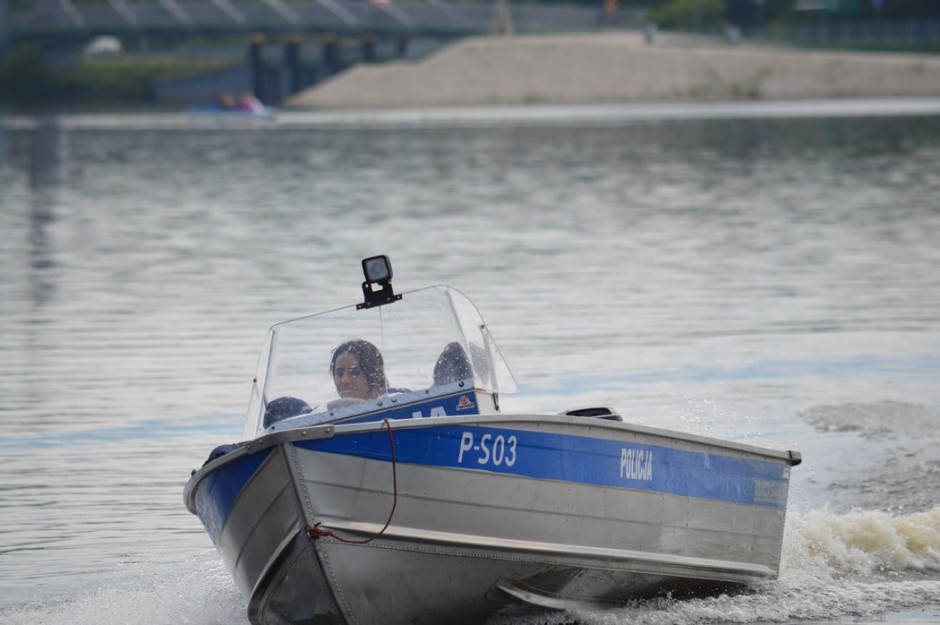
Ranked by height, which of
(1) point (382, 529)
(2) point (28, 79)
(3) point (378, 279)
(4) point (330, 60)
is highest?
(3) point (378, 279)

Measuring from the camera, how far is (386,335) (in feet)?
34.1

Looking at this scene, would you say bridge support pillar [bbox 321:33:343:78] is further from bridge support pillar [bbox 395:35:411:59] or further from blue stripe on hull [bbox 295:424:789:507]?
blue stripe on hull [bbox 295:424:789:507]

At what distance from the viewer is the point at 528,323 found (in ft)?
74.0

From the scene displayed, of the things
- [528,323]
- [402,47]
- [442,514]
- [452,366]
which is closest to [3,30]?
[402,47]

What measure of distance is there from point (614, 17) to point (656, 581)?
5747 inches

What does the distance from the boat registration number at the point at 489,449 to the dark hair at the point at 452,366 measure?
89cm

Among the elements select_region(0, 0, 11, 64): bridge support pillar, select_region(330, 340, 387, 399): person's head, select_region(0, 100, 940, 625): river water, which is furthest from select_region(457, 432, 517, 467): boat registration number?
select_region(0, 0, 11, 64): bridge support pillar

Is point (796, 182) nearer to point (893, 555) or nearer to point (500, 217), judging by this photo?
point (500, 217)

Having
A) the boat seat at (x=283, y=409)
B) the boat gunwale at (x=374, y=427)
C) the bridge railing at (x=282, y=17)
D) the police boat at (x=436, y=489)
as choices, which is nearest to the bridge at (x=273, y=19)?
the bridge railing at (x=282, y=17)

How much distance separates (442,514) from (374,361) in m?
1.26

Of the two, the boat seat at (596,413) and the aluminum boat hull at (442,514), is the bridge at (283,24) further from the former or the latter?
the aluminum boat hull at (442,514)

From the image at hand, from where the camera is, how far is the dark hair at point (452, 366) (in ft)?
33.2

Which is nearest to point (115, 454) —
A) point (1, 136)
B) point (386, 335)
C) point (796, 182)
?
point (386, 335)

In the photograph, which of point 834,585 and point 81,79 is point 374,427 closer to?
point 834,585
